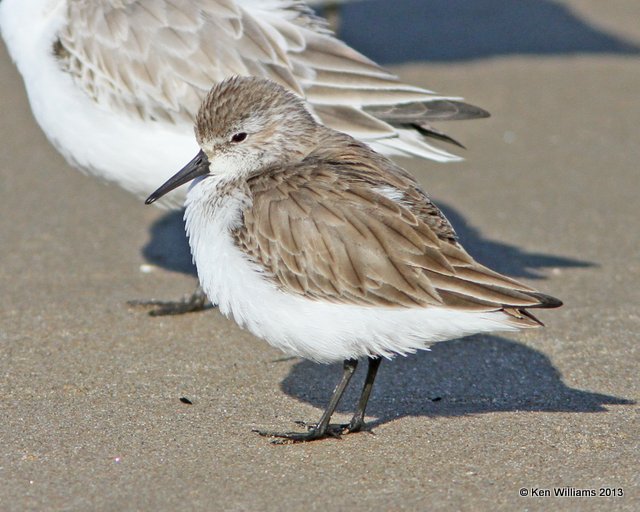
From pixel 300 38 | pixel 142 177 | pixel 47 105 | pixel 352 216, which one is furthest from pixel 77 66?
pixel 352 216

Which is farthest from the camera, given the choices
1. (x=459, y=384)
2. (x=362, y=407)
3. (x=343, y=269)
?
(x=459, y=384)

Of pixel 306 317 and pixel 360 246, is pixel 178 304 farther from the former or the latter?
pixel 360 246

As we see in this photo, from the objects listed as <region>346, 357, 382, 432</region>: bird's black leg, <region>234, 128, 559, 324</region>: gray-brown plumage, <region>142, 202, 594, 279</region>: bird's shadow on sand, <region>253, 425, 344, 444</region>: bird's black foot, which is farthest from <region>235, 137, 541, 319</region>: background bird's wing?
<region>142, 202, 594, 279</region>: bird's shadow on sand

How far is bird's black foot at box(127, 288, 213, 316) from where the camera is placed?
576cm

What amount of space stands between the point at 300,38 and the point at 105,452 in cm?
286

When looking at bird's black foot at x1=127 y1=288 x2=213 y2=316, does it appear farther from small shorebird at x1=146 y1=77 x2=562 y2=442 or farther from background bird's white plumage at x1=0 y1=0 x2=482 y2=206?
small shorebird at x1=146 y1=77 x2=562 y2=442

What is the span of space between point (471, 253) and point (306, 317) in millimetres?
2675

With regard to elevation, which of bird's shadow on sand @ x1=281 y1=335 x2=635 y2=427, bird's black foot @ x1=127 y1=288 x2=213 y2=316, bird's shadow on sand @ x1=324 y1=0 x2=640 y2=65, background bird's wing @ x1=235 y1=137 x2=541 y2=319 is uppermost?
background bird's wing @ x1=235 y1=137 x2=541 y2=319

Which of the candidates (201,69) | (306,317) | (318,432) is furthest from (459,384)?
(201,69)

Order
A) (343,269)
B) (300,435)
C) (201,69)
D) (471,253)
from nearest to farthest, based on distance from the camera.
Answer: (343,269) → (300,435) → (201,69) → (471,253)

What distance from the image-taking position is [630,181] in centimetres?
745

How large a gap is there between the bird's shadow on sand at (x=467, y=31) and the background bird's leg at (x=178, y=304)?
4.49 metres

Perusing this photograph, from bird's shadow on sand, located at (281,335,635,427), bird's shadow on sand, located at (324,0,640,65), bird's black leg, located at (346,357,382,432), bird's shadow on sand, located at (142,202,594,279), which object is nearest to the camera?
bird's black leg, located at (346,357,382,432)

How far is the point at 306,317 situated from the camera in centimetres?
402
